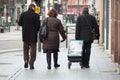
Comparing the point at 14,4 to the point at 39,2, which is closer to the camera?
the point at 39,2

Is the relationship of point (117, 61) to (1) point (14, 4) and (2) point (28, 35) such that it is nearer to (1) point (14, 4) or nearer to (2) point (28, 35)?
(2) point (28, 35)

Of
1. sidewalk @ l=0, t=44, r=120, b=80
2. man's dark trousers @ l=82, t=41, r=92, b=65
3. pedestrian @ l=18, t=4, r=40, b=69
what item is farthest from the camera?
man's dark trousers @ l=82, t=41, r=92, b=65

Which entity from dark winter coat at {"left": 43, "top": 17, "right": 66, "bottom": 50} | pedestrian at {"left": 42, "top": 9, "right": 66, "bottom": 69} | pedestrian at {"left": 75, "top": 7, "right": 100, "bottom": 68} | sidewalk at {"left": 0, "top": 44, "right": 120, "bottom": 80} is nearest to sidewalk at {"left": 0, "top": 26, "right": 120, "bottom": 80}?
sidewalk at {"left": 0, "top": 44, "right": 120, "bottom": 80}

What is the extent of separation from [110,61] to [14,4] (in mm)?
79168

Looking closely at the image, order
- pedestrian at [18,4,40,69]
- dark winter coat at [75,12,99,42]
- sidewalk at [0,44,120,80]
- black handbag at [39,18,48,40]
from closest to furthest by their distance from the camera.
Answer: sidewalk at [0,44,120,80]
black handbag at [39,18,48,40]
pedestrian at [18,4,40,69]
dark winter coat at [75,12,99,42]

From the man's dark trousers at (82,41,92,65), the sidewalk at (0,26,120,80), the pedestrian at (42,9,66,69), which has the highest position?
the pedestrian at (42,9,66,69)

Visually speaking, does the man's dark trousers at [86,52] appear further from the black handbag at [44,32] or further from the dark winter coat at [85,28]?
the black handbag at [44,32]

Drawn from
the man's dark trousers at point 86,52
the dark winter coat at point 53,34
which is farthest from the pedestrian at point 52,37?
the man's dark trousers at point 86,52

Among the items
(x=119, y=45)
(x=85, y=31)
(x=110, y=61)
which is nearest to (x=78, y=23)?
(x=85, y=31)

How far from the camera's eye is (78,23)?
17.5 metres

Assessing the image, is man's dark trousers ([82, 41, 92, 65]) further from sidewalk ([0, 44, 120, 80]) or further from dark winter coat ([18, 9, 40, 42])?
dark winter coat ([18, 9, 40, 42])

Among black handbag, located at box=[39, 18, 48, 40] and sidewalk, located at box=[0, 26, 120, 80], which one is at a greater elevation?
black handbag, located at box=[39, 18, 48, 40]

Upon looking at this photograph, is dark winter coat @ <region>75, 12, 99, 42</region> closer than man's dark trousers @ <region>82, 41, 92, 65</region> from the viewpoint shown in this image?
Yes

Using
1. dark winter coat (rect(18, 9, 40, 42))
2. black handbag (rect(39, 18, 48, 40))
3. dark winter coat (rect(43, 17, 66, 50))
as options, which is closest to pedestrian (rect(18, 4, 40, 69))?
dark winter coat (rect(18, 9, 40, 42))
